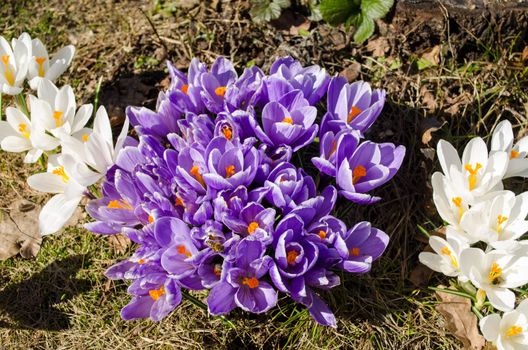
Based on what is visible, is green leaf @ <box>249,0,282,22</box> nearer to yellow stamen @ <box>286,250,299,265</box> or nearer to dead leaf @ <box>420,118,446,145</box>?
dead leaf @ <box>420,118,446,145</box>

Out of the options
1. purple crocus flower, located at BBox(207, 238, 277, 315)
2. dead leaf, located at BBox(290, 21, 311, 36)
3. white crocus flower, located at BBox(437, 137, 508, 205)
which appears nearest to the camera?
purple crocus flower, located at BBox(207, 238, 277, 315)

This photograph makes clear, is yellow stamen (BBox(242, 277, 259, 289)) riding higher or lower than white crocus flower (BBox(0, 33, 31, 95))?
lower

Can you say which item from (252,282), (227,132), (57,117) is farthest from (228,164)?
(57,117)

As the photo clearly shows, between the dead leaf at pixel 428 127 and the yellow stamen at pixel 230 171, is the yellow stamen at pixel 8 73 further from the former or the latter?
the dead leaf at pixel 428 127

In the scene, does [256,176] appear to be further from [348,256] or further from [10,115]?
[10,115]

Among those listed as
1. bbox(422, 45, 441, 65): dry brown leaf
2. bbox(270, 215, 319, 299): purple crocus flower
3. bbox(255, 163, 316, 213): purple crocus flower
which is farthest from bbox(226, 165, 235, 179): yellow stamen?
bbox(422, 45, 441, 65): dry brown leaf

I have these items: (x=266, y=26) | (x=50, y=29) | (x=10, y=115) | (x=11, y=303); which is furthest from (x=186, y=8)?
(x=11, y=303)

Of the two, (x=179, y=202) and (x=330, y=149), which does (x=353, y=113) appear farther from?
(x=179, y=202)
